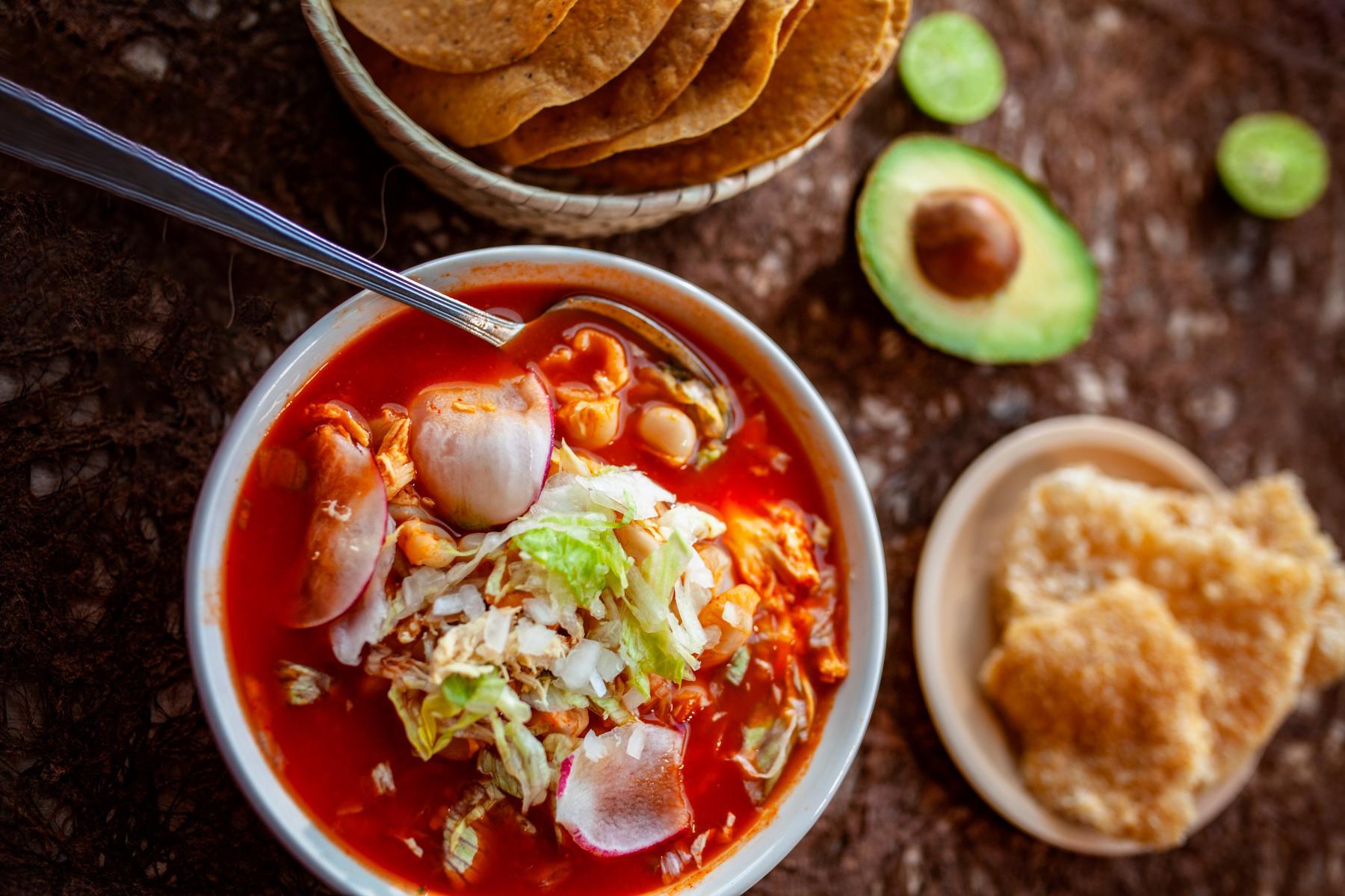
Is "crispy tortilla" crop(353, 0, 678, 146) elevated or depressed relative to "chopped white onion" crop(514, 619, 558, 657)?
elevated

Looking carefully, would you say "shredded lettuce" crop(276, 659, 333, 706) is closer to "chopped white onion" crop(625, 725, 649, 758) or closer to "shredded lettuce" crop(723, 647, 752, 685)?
"chopped white onion" crop(625, 725, 649, 758)

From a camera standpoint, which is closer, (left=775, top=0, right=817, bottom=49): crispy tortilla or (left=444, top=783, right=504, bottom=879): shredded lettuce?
(left=444, top=783, right=504, bottom=879): shredded lettuce

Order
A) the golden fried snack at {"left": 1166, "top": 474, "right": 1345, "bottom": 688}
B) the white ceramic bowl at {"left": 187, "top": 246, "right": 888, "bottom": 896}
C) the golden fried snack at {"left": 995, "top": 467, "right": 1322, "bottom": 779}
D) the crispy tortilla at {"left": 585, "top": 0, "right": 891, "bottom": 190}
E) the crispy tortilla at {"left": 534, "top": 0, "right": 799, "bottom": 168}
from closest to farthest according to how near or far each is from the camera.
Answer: the white ceramic bowl at {"left": 187, "top": 246, "right": 888, "bottom": 896} < the crispy tortilla at {"left": 534, "top": 0, "right": 799, "bottom": 168} < the crispy tortilla at {"left": 585, "top": 0, "right": 891, "bottom": 190} < the golden fried snack at {"left": 995, "top": 467, "right": 1322, "bottom": 779} < the golden fried snack at {"left": 1166, "top": 474, "right": 1345, "bottom": 688}

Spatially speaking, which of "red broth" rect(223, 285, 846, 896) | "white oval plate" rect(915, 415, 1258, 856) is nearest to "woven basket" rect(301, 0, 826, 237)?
"red broth" rect(223, 285, 846, 896)

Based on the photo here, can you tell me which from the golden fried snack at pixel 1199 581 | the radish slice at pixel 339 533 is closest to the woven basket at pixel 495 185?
the radish slice at pixel 339 533

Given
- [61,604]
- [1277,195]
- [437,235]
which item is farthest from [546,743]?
[1277,195]

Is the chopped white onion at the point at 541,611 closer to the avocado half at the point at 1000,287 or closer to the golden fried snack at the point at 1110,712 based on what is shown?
the avocado half at the point at 1000,287

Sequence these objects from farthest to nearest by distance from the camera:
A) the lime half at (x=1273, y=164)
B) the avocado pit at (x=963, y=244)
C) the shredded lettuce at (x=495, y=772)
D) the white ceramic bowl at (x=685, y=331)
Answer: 1. the lime half at (x=1273, y=164)
2. the avocado pit at (x=963, y=244)
3. the shredded lettuce at (x=495, y=772)
4. the white ceramic bowl at (x=685, y=331)

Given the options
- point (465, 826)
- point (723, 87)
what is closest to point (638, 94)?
point (723, 87)
